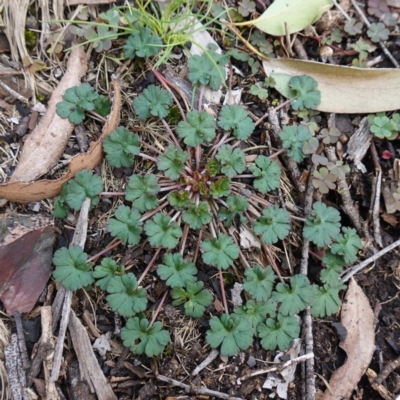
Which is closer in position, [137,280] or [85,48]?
[137,280]

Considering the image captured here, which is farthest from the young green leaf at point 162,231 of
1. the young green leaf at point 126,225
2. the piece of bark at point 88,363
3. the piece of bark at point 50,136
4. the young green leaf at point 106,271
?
the piece of bark at point 50,136

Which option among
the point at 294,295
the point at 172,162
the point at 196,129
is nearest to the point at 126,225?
the point at 172,162

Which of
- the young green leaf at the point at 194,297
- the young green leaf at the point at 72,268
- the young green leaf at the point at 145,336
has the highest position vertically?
the young green leaf at the point at 72,268

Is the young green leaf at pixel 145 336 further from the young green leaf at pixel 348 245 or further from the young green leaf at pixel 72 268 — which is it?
the young green leaf at pixel 348 245

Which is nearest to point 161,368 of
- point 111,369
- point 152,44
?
point 111,369

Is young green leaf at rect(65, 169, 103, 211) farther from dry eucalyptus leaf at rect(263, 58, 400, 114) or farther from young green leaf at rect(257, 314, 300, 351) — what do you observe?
dry eucalyptus leaf at rect(263, 58, 400, 114)

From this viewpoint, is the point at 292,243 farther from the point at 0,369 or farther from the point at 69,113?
the point at 0,369
